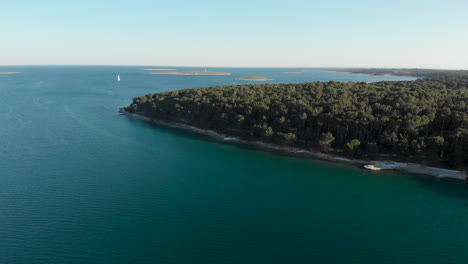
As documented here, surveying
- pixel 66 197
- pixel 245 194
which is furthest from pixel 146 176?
pixel 245 194

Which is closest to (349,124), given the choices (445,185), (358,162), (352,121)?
(352,121)

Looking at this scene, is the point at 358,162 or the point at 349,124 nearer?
the point at 358,162

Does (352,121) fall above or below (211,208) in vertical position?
above

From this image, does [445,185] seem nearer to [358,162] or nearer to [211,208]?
[358,162]

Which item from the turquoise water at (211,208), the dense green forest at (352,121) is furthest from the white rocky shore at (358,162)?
the turquoise water at (211,208)

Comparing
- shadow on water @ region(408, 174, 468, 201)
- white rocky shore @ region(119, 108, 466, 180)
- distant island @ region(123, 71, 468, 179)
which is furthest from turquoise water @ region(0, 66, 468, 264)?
distant island @ region(123, 71, 468, 179)

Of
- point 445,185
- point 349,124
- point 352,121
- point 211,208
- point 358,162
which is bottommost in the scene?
point 211,208

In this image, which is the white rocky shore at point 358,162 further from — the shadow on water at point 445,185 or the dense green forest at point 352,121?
the dense green forest at point 352,121

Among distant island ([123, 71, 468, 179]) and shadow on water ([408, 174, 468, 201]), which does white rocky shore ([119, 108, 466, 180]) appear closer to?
distant island ([123, 71, 468, 179])
